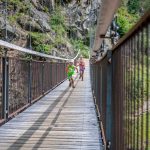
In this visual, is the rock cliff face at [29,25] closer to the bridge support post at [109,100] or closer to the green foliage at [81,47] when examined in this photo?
the bridge support post at [109,100]

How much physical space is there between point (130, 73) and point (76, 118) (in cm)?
447

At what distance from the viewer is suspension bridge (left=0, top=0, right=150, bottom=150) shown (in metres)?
1.54

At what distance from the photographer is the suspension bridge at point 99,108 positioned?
5.06 ft

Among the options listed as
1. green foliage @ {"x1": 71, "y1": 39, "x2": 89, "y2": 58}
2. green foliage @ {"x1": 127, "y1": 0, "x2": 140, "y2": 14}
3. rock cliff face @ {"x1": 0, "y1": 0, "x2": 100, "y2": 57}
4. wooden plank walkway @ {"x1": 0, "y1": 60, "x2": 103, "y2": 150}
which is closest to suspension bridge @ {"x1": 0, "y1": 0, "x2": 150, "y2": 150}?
wooden plank walkway @ {"x1": 0, "y1": 60, "x2": 103, "y2": 150}

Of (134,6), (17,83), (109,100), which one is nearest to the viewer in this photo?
(134,6)

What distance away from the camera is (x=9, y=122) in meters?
5.68

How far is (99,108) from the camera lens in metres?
5.74

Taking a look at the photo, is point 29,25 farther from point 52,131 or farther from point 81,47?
point 81,47

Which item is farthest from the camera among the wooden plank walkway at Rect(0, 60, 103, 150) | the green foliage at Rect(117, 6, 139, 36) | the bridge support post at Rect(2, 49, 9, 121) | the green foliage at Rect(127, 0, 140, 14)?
the bridge support post at Rect(2, 49, 9, 121)

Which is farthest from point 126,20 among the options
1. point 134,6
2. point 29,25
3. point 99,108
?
point 29,25

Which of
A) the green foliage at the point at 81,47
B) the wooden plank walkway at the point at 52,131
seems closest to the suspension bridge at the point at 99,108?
the wooden plank walkway at the point at 52,131

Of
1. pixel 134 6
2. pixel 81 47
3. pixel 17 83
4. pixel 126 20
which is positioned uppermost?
pixel 81 47

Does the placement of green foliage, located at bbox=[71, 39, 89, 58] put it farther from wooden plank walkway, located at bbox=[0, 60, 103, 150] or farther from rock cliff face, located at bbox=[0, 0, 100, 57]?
wooden plank walkway, located at bbox=[0, 60, 103, 150]

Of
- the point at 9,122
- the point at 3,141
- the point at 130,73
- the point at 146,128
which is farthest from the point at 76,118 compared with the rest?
the point at 146,128
